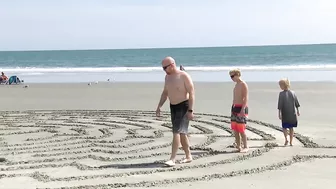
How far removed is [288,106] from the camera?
1016cm

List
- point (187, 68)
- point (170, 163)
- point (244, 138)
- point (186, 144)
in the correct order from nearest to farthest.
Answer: point (170, 163)
point (186, 144)
point (244, 138)
point (187, 68)

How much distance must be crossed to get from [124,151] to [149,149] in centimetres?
49

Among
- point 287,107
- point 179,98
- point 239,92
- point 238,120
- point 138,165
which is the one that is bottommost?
point 138,165

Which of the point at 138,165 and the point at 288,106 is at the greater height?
the point at 288,106

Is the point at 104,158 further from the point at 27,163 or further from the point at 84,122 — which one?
the point at 84,122

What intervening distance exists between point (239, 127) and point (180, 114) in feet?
4.73

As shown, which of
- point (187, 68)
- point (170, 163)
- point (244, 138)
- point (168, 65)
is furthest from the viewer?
point (187, 68)

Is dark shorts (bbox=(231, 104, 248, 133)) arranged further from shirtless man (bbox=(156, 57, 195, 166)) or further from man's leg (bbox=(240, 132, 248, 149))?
shirtless man (bbox=(156, 57, 195, 166))

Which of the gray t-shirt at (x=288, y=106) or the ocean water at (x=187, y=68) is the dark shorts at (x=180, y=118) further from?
the ocean water at (x=187, y=68)

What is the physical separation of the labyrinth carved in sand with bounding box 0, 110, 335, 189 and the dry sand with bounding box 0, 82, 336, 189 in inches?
0.6

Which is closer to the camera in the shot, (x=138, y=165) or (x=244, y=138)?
(x=138, y=165)

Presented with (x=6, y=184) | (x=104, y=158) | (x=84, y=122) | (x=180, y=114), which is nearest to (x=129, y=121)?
(x=84, y=122)

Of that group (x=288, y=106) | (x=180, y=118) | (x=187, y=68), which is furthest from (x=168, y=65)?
(x=187, y=68)

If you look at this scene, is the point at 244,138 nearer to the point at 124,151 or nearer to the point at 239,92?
the point at 239,92
